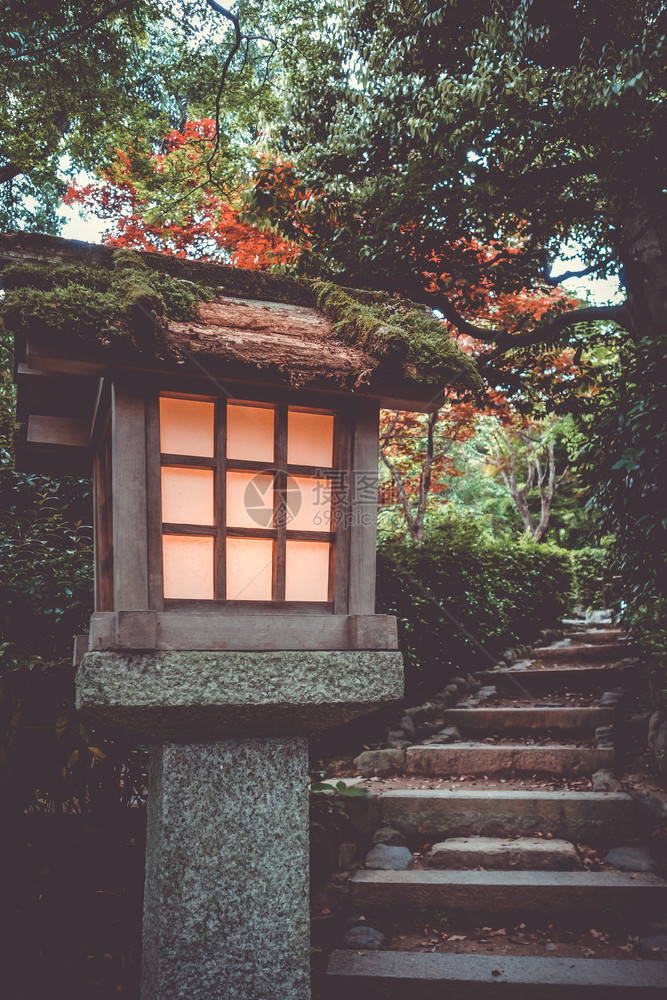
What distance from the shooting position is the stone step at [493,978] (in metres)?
3.06

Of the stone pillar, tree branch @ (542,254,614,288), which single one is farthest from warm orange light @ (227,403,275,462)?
tree branch @ (542,254,614,288)

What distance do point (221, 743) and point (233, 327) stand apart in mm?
1651

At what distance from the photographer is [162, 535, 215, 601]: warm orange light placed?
2398 mm

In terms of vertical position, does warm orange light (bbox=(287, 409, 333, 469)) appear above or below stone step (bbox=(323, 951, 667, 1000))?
above

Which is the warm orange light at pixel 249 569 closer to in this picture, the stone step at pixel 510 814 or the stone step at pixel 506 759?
the stone step at pixel 510 814

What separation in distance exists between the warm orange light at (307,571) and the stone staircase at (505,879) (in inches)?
82.7

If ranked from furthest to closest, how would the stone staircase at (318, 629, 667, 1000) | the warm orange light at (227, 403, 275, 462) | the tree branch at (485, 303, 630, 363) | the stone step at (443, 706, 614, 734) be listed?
1. the tree branch at (485, 303, 630, 363)
2. the stone step at (443, 706, 614, 734)
3. the stone staircase at (318, 629, 667, 1000)
4. the warm orange light at (227, 403, 275, 462)

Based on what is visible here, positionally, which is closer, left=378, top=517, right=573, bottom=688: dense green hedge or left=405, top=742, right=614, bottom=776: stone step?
left=405, top=742, right=614, bottom=776: stone step

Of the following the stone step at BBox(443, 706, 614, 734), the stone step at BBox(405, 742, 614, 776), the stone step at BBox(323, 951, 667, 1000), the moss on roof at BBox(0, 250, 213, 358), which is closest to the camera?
the moss on roof at BBox(0, 250, 213, 358)

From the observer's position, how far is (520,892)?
12.5ft

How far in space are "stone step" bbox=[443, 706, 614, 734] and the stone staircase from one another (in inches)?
0.8

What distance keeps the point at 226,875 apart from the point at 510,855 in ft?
8.04

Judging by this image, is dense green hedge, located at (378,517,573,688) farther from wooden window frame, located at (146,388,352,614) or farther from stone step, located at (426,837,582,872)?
wooden window frame, located at (146,388,352,614)

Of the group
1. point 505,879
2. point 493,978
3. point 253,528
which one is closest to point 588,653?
point 505,879
